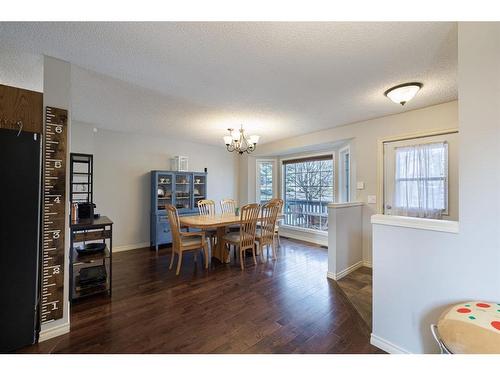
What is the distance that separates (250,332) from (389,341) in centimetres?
107

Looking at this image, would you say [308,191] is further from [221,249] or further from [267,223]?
[221,249]

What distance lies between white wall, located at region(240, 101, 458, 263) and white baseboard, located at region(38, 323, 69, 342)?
376 cm

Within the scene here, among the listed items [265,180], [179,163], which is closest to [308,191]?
[265,180]

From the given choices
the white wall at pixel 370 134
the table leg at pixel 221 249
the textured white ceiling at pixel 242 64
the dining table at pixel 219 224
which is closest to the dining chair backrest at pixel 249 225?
the dining table at pixel 219 224

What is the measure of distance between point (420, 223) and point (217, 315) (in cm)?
188

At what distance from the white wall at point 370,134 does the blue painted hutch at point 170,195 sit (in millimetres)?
2518

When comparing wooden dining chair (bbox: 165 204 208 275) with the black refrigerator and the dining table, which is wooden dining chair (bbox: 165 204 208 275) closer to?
the dining table

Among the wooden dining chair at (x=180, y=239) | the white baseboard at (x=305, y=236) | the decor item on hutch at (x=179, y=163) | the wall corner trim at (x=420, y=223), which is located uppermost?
the decor item on hutch at (x=179, y=163)

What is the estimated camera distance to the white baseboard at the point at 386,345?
4.99ft

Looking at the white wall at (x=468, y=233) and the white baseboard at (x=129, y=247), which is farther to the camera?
the white baseboard at (x=129, y=247)

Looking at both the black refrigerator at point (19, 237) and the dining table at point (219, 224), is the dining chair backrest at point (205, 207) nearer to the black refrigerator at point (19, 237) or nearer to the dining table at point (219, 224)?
the dining table at point (219, 224)

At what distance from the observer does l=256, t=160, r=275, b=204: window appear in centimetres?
571
